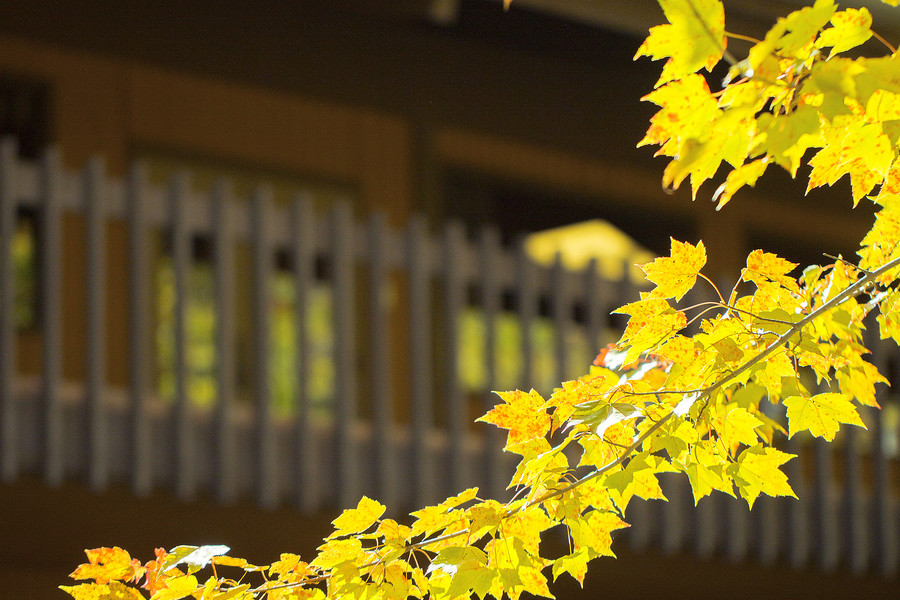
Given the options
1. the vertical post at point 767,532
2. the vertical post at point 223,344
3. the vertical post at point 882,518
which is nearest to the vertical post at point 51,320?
the vertical post at point 223,344

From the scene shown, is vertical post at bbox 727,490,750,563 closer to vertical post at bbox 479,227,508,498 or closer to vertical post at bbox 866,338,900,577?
vertical post at bbox 866,338,900,577

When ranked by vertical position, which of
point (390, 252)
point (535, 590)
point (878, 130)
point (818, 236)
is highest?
point (818, 236)

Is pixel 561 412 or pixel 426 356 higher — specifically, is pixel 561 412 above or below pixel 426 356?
below

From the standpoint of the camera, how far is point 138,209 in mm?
4203

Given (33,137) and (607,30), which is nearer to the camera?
(33,137)

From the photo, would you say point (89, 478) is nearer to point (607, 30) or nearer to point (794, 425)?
point (794, 425)

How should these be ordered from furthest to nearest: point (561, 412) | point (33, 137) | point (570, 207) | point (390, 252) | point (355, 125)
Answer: point (570, 207)
point (355, 125)
point (33, 137)
point (390, 252)
point (561, 412)

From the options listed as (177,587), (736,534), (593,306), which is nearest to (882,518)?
(736,534)

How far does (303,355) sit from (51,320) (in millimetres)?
1041

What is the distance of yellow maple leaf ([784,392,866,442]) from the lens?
4.97 ft

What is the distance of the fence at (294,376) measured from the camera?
3994 mm

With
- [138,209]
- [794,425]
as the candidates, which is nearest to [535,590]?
[794,425]

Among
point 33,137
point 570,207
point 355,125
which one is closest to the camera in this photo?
point 33,137

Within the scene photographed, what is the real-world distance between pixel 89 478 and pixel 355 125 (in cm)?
333
